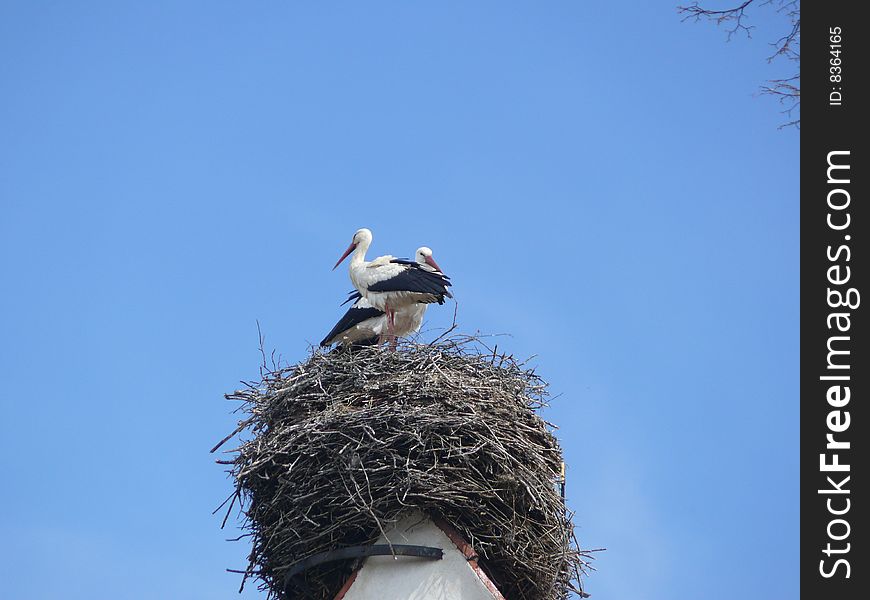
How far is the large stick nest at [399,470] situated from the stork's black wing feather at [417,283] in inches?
81.1

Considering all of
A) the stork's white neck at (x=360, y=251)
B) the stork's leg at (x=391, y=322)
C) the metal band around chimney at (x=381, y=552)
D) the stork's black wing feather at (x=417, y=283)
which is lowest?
the metal band around chimney at (x=381, y=552)

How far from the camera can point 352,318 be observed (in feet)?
39.4

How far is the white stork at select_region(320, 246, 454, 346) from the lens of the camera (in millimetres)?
11664

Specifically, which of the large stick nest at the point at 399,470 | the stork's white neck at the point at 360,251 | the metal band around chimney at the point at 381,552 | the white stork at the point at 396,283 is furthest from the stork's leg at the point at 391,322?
the metal band around chimney at the point at 381,552

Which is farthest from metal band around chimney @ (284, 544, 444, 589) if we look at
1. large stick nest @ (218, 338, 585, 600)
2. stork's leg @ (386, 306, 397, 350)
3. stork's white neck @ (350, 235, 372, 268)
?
stork's white neck @ (350, 235, 372, 268)

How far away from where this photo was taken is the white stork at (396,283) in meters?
11.3

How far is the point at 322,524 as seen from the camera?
28.0 ft

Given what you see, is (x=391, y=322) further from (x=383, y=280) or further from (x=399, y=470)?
(x=399, y=470)

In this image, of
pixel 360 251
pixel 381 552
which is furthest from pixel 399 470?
pixel 360 251

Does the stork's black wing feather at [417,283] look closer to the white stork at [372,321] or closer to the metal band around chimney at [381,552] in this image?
the white stork at [372,321]

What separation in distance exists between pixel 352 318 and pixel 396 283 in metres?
0.90

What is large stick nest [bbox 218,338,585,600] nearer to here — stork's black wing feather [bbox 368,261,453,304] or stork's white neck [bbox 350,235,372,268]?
stork's black wing feather [bbox 368,261,453,304]
